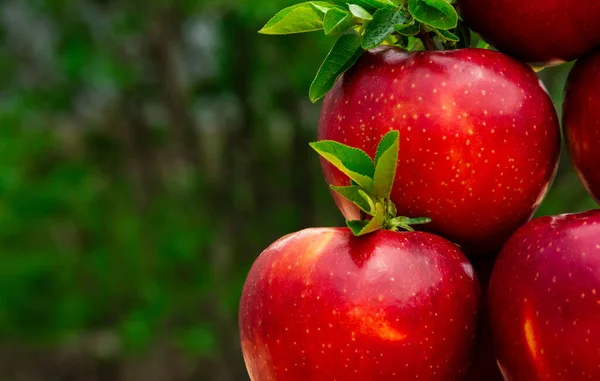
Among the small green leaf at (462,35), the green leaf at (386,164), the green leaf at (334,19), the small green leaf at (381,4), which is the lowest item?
the green leaf at (386,164)

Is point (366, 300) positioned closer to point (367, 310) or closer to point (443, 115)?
point (367, 310)

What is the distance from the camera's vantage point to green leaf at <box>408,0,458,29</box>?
26.9 inches

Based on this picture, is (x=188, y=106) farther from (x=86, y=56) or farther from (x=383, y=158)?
(x=383, y=158)

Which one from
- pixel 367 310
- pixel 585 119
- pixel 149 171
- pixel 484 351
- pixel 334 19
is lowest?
pixel 149 171

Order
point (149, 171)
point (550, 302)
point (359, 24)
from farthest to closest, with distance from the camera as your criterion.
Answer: point (149, 171) → point (359, 24) → point (550, 302)

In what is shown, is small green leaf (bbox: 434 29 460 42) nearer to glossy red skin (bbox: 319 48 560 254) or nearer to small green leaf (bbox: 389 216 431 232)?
glossy red skin (bbox: 319 48 560 254)

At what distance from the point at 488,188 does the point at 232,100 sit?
4005mm

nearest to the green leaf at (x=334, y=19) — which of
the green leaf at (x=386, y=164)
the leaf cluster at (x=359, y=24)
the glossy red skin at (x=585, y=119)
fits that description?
the leaf cluster at (x=359, y=24)

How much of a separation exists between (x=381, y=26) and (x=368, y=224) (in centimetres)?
17

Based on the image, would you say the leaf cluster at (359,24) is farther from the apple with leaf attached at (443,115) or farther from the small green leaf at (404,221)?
the small green leaf at (404,221)

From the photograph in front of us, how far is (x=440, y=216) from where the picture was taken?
0.72m

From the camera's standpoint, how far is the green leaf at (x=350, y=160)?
667 mm

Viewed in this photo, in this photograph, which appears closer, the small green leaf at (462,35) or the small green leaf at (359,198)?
the small green leaf at (359,198)

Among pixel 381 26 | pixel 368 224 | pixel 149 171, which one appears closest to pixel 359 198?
pixel 368 224
